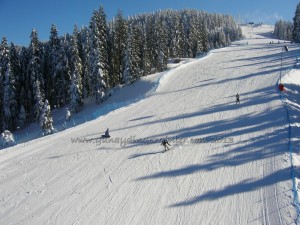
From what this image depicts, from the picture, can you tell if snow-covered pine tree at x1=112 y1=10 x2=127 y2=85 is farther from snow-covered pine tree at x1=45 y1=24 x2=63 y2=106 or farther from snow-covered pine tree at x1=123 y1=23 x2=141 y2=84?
snow-covered pine tree at x1=45 y1=24 x2=63 y2=106

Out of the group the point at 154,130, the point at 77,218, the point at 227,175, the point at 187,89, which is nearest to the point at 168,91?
the point at 187,89

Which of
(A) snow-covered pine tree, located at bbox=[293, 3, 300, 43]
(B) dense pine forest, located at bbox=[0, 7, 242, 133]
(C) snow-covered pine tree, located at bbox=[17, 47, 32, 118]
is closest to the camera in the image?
(B) dense pine forest, located at bbox=[0, 7, 242, 133]

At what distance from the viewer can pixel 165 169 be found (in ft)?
65.4

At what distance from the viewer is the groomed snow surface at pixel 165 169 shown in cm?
1552

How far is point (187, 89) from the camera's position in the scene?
132ft

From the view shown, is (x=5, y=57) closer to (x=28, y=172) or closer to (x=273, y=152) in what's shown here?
(x=28, y=172)

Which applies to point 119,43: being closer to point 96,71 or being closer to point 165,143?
point 96,71

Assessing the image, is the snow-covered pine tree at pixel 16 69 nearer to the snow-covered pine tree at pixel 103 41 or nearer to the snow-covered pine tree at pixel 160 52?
the snow-covered pine tree at pixel 103 41

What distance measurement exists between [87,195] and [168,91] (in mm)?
24507

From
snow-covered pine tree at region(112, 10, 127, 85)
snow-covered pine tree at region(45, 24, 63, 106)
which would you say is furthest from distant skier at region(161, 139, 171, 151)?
snow-covered pine tree at region(45, 24, 63, 106)

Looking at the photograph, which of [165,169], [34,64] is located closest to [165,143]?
[165,169]

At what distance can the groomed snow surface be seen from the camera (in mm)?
15520

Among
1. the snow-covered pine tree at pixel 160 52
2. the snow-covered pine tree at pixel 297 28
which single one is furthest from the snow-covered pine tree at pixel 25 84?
the snow-covered pine tree at pixel 297 28

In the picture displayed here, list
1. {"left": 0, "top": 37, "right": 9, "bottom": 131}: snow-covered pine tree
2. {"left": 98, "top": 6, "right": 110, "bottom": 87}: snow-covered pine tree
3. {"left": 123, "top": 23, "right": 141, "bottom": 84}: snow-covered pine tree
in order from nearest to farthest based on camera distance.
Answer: {"left": 98, "top": 6, "right": 110, "bottom": 87}: snow-covered pine tree, {"left": 123, "top": 23, "right": 141, "bottom": 84}: snow-covered pine tree, {"left": 0, "top": 37, "right": 9, "bottom": 131}: snow-covered pine tree
